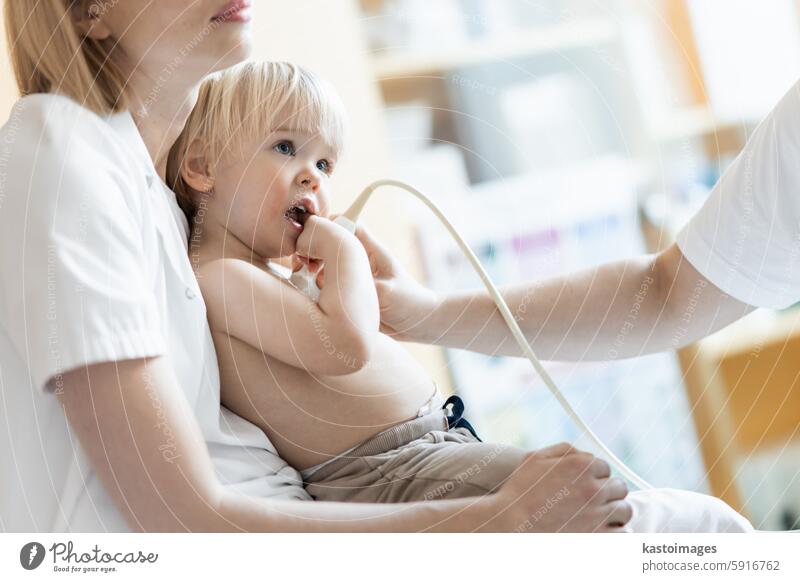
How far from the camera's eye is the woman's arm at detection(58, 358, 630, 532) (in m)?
0.46

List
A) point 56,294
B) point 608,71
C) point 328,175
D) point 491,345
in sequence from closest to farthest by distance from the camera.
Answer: point 56,294
point 328,175
point 491,345
point 608,71

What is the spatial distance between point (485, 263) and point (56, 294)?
1.34ft

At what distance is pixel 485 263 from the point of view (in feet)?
2.56

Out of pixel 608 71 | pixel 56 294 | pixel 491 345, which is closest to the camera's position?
pixel 56 294

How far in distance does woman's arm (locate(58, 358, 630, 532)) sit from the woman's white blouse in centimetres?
1

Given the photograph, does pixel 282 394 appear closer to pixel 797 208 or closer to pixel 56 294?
pixel 56 294

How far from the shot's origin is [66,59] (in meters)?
0.52

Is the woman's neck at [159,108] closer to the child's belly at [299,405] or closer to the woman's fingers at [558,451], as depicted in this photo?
the child's belly at [299,405]

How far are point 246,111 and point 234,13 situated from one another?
0.06 m

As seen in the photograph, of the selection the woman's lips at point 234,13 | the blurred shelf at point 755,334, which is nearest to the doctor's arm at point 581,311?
the blurred shelf at point 755,334

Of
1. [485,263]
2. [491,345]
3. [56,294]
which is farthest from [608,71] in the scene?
[56,294]

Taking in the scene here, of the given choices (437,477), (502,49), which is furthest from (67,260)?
(502,49)

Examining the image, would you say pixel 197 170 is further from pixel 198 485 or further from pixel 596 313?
pixel 596 313
